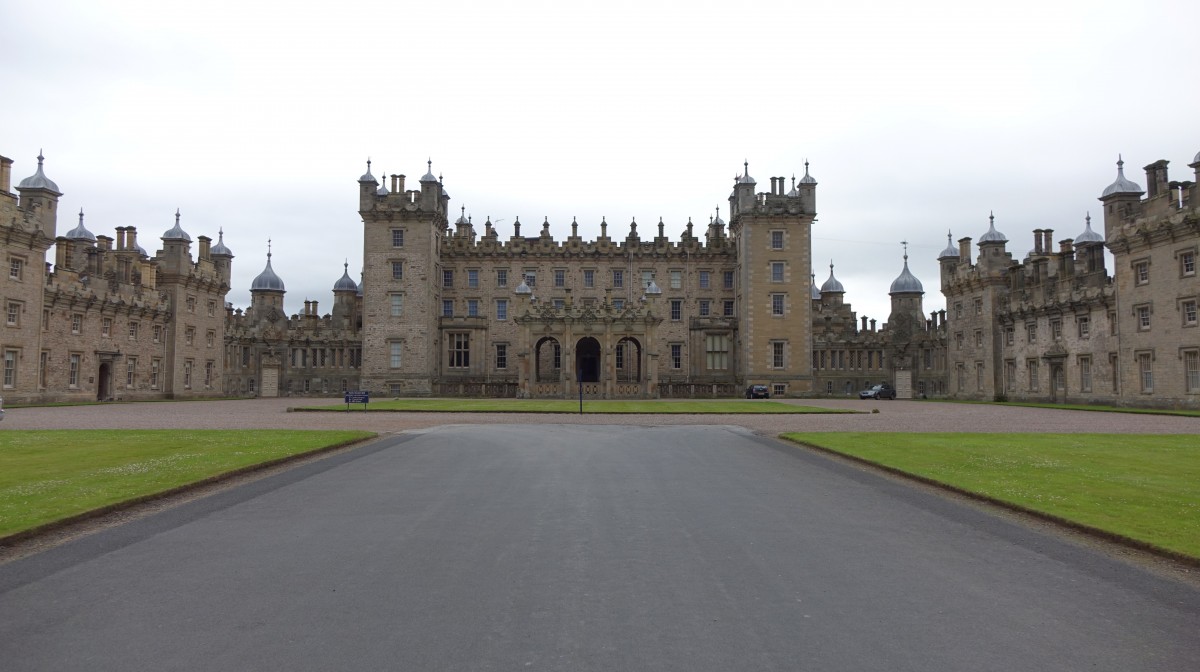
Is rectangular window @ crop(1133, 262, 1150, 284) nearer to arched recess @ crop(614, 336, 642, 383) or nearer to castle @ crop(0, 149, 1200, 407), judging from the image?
castle @ crop(0, 149, 1200, 407)

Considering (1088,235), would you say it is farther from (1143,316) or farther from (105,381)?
(105,381)

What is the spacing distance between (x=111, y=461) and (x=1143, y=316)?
→ 5308 centimetres

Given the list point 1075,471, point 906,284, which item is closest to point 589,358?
point 906,284

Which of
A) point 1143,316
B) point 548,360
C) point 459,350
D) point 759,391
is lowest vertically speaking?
point 759,391

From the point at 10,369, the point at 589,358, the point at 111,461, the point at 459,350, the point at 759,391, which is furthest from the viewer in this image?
the point at 589,358

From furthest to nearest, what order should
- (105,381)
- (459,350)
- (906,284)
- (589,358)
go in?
(906,284) < (589,358) < (459,350) < (105,381)

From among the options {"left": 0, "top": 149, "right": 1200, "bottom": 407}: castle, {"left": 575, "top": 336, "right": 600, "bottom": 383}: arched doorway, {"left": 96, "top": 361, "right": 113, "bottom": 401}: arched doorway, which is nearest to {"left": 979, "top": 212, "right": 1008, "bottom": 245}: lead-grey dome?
{"left": 0, "top": 149, "right": 1200, "bottom": 407}: castle

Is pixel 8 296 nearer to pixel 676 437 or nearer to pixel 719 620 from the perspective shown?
pixel 676 437

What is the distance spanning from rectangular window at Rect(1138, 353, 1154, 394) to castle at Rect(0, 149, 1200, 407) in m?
0.09

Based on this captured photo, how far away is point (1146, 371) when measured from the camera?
47.6m

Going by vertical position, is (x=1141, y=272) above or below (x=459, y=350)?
above

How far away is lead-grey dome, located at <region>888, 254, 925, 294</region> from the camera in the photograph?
86.9 m

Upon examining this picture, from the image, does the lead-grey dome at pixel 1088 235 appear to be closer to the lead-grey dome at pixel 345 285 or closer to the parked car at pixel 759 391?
the parked car at pixel 759 391

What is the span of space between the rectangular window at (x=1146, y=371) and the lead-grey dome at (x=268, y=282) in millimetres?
79126
